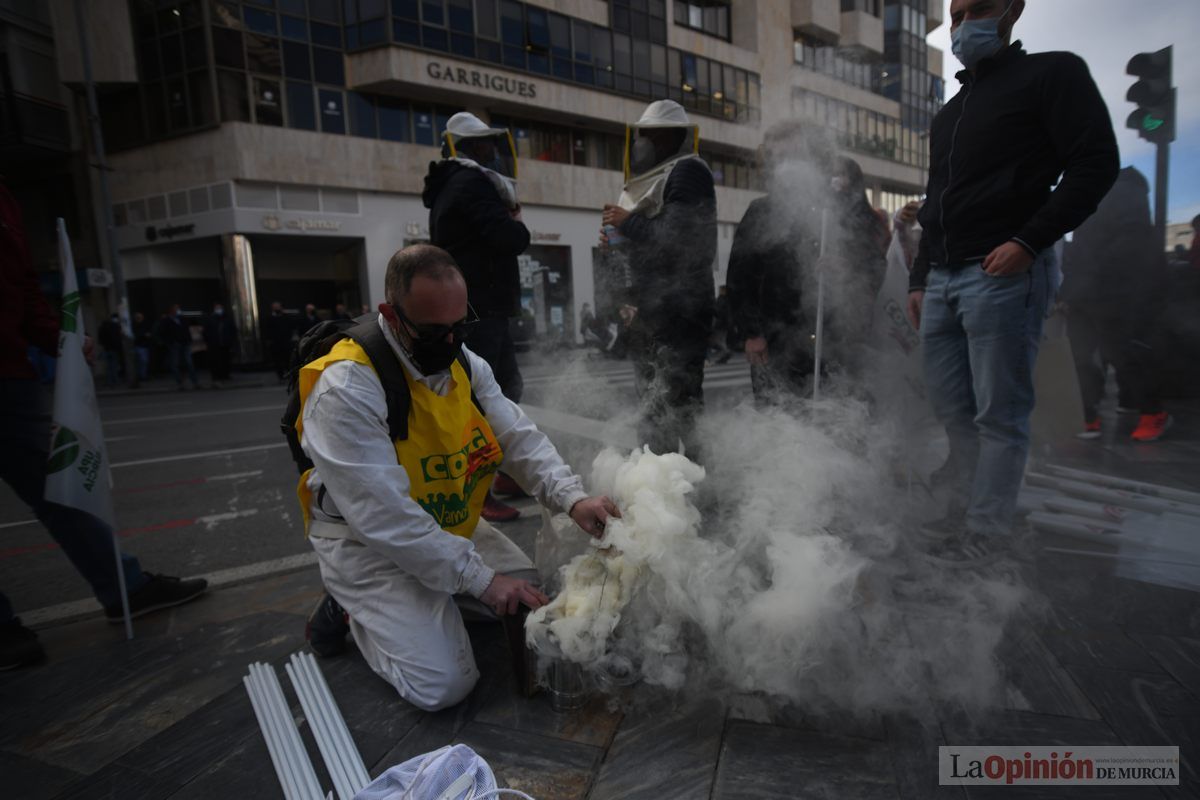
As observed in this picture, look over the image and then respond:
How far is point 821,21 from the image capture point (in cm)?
457

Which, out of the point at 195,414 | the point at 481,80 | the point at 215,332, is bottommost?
the point at 195,414

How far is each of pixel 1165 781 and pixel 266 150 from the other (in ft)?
65.6

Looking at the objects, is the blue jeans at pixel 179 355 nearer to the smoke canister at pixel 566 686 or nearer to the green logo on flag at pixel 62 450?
the green logo on flag at pixel 62 450

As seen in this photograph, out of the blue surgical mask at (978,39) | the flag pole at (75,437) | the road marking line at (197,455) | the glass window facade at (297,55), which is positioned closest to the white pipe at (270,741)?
the flag pole at (75,437)

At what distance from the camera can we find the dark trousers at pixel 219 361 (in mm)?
13867

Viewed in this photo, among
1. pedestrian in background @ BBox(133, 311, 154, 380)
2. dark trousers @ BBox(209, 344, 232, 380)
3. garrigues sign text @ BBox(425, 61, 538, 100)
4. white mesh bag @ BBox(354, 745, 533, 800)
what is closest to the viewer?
white mesh bag @ BBox(354, 745, 533, 800)

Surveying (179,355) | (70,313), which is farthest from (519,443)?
(179,355)

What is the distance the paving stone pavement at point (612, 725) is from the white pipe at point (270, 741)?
0.09 ft

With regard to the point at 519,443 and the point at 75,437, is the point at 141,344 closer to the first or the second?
the point at 75,437

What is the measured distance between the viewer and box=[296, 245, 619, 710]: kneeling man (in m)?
1.92

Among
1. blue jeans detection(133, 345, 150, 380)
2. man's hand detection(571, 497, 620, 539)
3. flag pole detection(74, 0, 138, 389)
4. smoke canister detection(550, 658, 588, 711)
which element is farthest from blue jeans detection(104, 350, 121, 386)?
smoke canister detection(550, 658, 588, 711)

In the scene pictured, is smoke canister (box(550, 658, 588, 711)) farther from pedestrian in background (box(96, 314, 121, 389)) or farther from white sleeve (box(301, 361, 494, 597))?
pedestrian in background (box(96, 314, 121, 389))

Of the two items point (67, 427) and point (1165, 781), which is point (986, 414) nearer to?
point (1165, 781)

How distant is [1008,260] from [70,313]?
338cm
